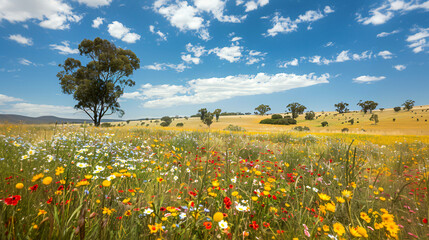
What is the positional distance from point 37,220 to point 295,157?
5.53 m

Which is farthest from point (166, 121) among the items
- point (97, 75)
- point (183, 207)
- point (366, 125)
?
point (183, 207)

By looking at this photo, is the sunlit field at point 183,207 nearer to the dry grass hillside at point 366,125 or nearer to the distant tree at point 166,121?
the dry grass hillside at point 366,125

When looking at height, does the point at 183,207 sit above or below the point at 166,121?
above

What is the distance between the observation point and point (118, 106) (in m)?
26.1

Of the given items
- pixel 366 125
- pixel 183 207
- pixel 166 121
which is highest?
pixel 183 207

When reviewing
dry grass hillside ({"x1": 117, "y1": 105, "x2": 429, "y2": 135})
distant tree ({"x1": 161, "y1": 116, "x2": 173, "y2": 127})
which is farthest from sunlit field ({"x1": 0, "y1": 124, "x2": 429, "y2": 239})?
distant tree ({"x1": 161, "y1": 116, "x2": 173, "y2": 127})

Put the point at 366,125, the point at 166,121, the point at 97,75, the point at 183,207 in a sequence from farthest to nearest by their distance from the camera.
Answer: the point at 166,121, the point at 366,125, the point at 97,75, the point at 183,207

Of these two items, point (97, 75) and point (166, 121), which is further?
point (166, 121)

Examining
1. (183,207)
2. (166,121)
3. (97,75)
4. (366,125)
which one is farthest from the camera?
(166,121)

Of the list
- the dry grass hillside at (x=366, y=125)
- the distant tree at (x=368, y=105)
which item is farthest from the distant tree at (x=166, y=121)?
the distant tree at (x=368, y=105)

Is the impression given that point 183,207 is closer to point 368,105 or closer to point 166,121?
point 166,121

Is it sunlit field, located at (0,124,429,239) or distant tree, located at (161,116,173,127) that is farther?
distant tree, located at (161,116,173,127)

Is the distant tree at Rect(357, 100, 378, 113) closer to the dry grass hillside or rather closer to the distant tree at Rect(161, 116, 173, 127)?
the dry grass hillside

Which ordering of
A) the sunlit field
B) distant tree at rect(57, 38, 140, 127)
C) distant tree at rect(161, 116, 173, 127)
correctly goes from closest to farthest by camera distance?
1. the sunlit field
2. distant tree at rect(57, 38, 140, 127)
3. distant tree at rect(161, 116, 173, 127)
